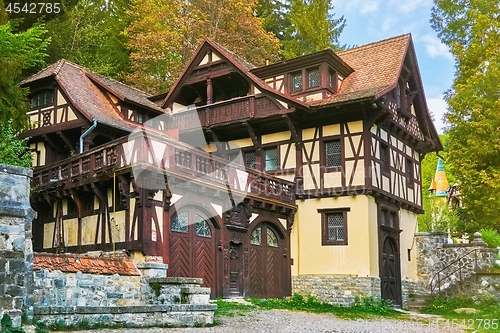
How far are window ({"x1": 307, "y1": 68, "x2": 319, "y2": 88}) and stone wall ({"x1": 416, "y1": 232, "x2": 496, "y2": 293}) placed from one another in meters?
8.60

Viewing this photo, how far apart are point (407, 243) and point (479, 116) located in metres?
7.30

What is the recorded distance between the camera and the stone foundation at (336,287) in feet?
73.3

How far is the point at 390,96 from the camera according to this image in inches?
956

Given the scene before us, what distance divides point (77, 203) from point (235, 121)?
729 cm

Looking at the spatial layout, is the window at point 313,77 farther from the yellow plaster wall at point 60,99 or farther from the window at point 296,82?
the yellow plaster wall at point 60,99

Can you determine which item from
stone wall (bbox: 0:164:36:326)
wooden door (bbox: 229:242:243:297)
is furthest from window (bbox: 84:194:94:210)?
stone wall (bbox: 0:164:36:326)

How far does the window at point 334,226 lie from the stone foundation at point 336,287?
140 cm

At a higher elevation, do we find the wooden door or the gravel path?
the wooden door

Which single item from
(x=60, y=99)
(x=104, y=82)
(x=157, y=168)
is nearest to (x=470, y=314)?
(x=157, y=168)

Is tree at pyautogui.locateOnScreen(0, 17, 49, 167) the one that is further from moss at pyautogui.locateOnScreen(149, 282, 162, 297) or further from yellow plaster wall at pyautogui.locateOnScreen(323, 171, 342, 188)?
yellow plaster wall at pyautogui.locateOnScreen(323, 171, 342, 188)

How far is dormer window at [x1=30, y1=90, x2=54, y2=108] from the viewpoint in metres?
26.3

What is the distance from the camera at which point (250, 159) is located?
84.4ft

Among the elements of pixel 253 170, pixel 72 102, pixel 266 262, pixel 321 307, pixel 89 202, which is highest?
pixel 72 102

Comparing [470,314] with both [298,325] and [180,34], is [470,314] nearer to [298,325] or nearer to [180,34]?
[298,325]
